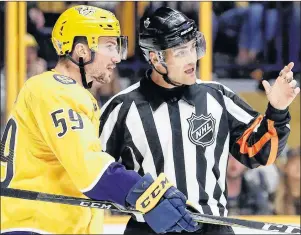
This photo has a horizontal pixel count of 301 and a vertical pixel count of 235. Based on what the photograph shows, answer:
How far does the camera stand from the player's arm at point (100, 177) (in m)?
2.82

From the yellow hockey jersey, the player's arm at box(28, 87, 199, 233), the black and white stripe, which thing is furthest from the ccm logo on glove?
the black and white stripe

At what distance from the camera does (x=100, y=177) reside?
2828 mm

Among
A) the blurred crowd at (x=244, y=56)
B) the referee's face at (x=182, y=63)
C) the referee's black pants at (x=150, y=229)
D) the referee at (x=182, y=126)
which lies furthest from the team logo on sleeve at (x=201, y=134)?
the blurred crowd at (x=244, y=56)

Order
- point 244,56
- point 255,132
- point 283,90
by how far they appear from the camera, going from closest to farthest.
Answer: point 283,90 → point 255,132 → point 244,56

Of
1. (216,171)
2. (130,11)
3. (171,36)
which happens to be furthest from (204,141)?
(130,11)

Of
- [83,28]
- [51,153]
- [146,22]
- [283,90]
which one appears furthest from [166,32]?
[51,153]

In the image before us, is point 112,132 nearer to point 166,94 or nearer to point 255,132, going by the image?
point 166,94

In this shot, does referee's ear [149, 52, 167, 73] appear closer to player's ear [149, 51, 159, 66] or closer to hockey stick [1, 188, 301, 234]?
player's ear [149, 51, 159, 66]

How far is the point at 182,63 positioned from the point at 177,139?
237 millimetres

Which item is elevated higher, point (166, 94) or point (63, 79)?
point (63, 79)

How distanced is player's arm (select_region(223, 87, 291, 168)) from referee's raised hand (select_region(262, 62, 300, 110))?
28 millimetres

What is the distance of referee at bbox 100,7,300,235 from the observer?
322cm

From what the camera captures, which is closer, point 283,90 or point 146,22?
point 283,90

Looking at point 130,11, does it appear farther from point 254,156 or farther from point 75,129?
point 75,129
